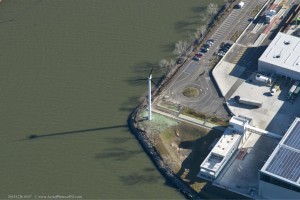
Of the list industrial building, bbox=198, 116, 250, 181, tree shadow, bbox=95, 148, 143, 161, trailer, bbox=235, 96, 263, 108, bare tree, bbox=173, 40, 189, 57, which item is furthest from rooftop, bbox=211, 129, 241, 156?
bare tree, bbox=173, 40, 189, 57

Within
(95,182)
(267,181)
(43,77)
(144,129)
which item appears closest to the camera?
(267,181)

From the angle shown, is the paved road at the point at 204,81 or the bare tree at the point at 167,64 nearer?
the paved road at the point at 204,81

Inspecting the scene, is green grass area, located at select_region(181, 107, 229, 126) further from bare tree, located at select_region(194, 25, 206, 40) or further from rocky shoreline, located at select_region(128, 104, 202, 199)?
bare tree, located at select_region(194, 25, 206, 40)

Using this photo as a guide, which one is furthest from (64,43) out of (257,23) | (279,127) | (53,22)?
(279,127)

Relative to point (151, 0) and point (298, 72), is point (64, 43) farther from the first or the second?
point (298, 72)

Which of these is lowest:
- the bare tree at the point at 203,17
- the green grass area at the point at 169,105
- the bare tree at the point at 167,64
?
the green grass area at the point at 169,105

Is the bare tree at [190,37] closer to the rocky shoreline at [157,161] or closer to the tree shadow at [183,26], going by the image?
the tree shadow at [183,26]

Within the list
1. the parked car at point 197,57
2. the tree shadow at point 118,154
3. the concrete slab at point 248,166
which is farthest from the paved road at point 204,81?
the tree shadow at point 118,154
